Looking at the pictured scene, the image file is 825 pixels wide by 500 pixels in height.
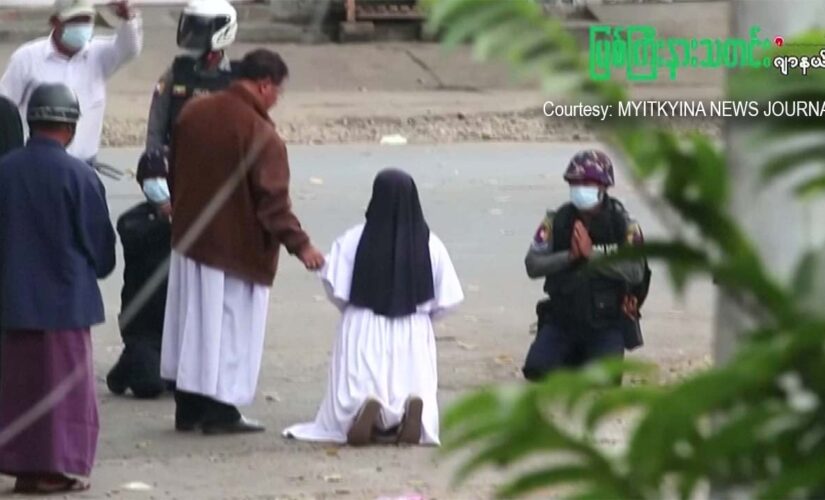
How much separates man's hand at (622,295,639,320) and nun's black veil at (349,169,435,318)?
39.7 inches

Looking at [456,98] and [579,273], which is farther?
[456,98]

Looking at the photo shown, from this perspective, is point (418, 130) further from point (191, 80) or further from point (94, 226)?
point (94, 226)

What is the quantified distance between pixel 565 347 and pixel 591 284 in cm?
34

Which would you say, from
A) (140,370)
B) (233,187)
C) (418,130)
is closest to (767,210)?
(233,187)

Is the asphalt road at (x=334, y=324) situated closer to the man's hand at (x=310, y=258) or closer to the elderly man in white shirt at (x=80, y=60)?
the man's hand at (x=310, y=258)

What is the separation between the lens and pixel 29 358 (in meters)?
6.20

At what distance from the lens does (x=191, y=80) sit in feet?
26.3

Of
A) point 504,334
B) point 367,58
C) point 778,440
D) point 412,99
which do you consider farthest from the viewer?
point 367,58

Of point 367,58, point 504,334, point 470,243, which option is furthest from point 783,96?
point 367,58

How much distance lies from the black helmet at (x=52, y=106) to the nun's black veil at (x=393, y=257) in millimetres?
1314

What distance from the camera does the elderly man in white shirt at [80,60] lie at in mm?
8695

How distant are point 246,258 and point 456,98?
36.6ft

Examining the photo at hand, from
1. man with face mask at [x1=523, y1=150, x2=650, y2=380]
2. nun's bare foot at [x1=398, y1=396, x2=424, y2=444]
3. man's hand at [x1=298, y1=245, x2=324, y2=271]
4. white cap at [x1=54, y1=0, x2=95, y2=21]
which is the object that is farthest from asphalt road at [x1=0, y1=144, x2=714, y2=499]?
white cap at [x1=54, y1=0, x2=95, y2=21]

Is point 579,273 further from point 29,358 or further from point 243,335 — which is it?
point 29,358
